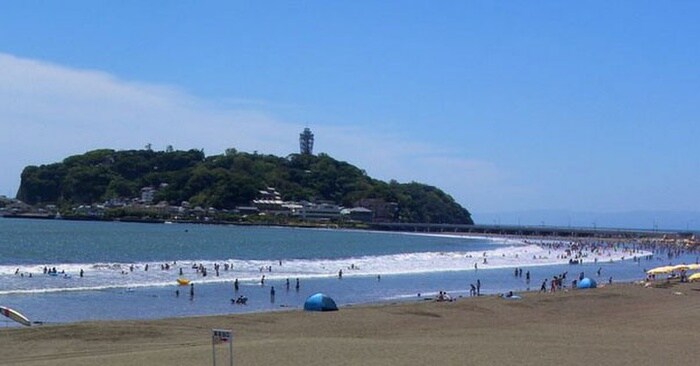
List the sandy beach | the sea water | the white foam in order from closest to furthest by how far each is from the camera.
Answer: the sandy beach
the sea water
the white foam

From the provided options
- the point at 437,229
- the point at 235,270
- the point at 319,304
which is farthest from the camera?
the point at 437,229

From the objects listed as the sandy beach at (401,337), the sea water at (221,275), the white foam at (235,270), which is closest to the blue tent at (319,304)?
the sandy beach at (401,337)

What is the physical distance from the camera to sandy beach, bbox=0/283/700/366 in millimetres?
17922

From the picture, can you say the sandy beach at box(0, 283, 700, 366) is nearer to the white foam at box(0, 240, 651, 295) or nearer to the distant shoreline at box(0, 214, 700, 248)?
the white foam at box(0, 240, 651, 295)

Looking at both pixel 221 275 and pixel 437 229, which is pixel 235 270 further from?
pixel 437 229

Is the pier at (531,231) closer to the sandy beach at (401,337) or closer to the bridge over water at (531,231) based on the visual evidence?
the bridge over water at (531,231)

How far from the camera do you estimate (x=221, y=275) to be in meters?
49.1

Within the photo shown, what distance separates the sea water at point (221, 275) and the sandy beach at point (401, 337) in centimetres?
494

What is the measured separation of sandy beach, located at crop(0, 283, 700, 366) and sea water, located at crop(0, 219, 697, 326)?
4.94 m

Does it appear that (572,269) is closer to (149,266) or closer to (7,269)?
(149,266)

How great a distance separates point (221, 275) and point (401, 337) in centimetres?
2770

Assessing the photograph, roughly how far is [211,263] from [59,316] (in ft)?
102

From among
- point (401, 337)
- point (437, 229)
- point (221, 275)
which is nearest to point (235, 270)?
point (221, 275)

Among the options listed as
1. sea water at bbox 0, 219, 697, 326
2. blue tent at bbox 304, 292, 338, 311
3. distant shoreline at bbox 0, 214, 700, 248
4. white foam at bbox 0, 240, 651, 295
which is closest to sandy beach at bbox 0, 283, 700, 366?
blue tent at bbox 304, 292, 338, 311
